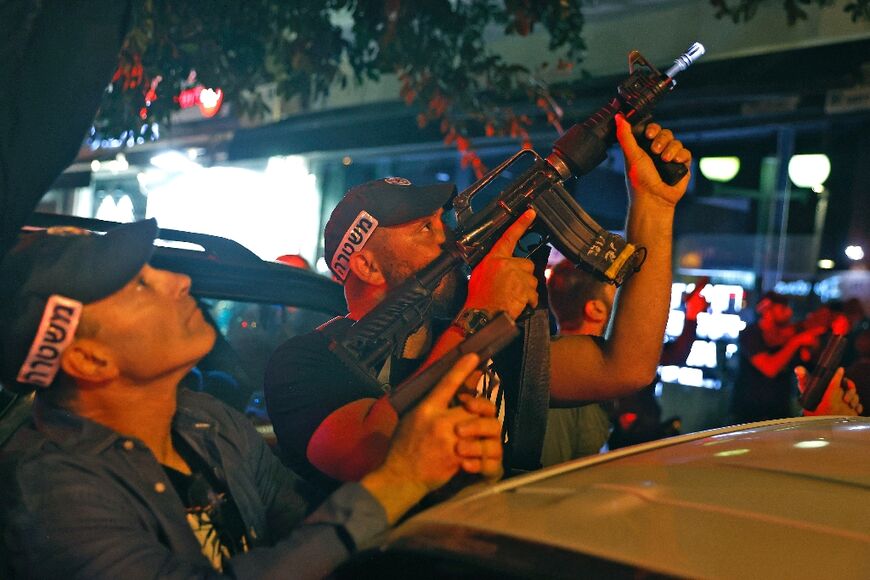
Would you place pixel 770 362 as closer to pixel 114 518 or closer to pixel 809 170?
pixel 809 170

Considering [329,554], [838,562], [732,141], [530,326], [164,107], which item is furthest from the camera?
[732,141]

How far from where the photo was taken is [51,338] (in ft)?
6.11

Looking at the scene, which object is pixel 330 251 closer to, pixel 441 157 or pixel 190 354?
pixel 190 354

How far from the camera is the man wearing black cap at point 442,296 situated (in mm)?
2354

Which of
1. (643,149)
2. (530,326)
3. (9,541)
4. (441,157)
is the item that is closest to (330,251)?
(530,326)

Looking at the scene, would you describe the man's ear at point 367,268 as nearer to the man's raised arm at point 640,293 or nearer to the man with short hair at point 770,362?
the man's raised arm at point 640,293

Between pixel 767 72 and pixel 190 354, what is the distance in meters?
7.89

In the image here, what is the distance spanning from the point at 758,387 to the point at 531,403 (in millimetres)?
5246

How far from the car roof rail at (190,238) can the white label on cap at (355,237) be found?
1.50ft

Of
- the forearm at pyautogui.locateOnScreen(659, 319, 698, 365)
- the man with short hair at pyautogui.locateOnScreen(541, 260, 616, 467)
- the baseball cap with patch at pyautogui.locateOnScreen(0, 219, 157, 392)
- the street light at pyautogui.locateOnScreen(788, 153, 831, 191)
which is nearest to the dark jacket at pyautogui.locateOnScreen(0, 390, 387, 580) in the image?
the baseball cap with patch at pyautogui.locateOnScreen(0, 219, 157, 392)

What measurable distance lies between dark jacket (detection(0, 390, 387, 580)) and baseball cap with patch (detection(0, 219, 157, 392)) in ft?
0.40

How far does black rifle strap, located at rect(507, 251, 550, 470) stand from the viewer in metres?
2.31

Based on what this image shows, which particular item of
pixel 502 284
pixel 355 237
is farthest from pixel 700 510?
pixel 355 237

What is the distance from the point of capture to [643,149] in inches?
103
